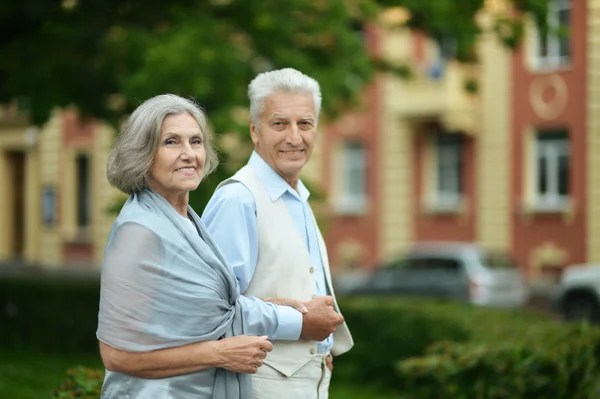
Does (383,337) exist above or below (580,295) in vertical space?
above

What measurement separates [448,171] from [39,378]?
2026 cm

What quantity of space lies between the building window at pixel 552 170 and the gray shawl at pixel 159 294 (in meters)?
25.4

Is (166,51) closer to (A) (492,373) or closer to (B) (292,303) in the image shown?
(A) (492,373)

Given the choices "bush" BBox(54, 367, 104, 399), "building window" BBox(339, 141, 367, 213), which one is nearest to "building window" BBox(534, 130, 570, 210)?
"building window" BBox(339, 141, 367, 213)

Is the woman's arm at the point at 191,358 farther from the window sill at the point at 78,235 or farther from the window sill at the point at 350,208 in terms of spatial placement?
the window sill at the point at 78,235

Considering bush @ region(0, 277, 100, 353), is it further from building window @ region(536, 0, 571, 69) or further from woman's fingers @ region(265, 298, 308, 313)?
building window @ region(536, 0, 571, 69)

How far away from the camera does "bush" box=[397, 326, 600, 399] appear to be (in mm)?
7168

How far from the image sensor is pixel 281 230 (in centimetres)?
429

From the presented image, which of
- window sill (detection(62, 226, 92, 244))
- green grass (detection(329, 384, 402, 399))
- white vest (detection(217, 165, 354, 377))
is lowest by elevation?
green grass (detection(329, 384, 402, 399))

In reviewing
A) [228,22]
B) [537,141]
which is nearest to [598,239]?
[537,141]

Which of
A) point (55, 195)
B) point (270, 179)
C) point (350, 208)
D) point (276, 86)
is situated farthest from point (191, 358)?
point (55, 195)

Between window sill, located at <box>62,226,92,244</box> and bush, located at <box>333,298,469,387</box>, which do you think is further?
window sill, located at <box>62,226,92,244</box>

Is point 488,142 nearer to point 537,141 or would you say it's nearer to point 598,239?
point 537,141

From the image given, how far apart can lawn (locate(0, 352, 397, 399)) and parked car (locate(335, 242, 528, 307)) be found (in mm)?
9272
